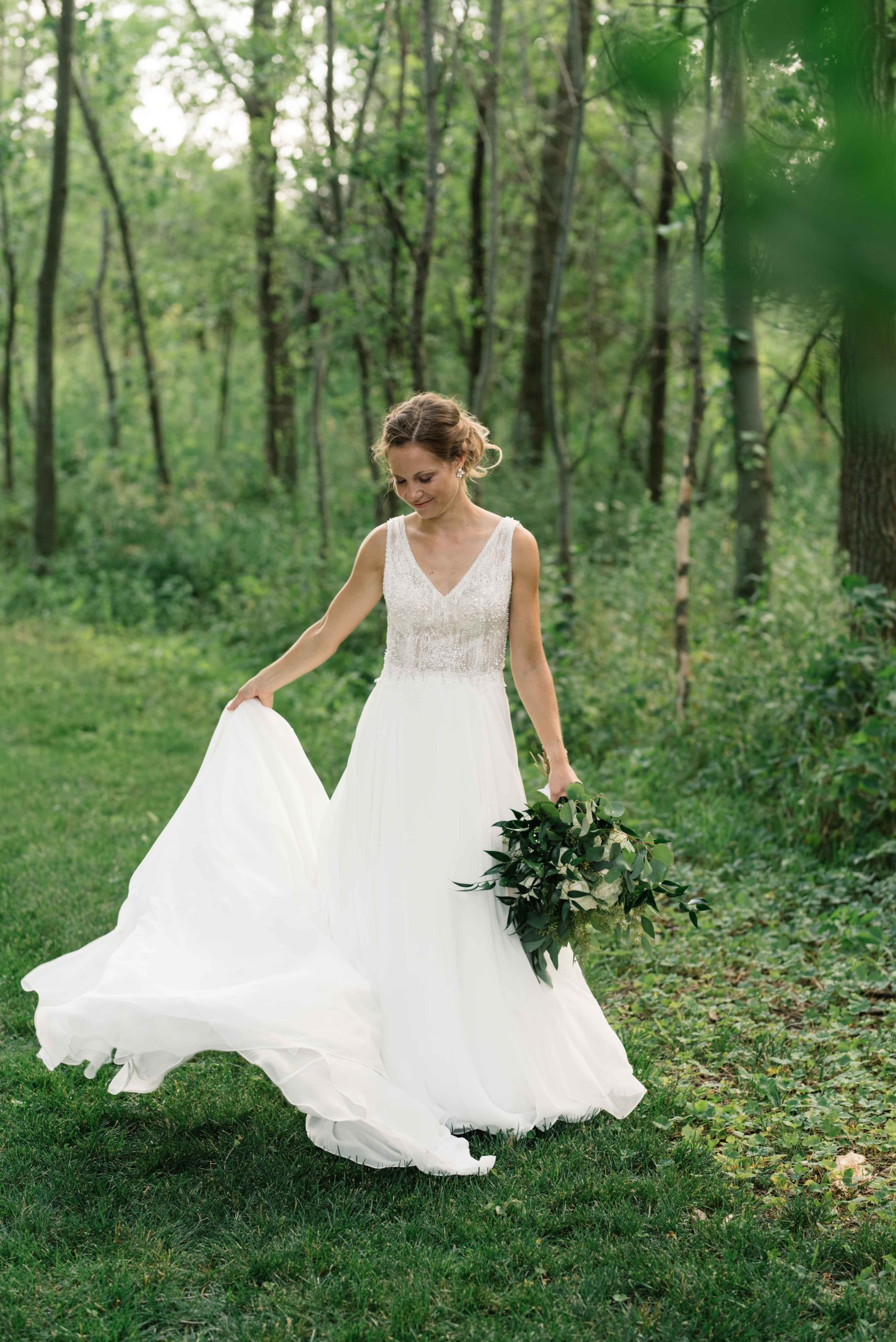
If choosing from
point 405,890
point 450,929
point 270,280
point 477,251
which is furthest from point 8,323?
point 450,929

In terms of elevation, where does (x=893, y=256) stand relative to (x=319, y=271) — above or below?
below

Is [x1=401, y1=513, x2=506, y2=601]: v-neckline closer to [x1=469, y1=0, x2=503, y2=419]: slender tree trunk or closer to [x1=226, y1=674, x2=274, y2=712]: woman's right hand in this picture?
[x1=226, y1=674, x2=274, y2=712]: woman's right hand

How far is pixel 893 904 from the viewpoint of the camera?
5133mm

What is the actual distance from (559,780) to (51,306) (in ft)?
40.3

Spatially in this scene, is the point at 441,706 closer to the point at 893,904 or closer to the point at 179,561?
the point at 893,904

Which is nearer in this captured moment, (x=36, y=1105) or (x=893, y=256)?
(x=893, y=256)

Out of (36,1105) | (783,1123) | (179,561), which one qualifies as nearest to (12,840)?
(36,1105)

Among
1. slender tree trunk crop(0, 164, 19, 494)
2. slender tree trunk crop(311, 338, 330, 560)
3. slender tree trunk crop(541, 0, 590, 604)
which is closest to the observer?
slender tree trunk crop(541, 0, 590, 604)

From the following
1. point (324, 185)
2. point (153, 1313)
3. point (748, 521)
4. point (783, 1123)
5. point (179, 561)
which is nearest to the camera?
point (153, 1313)

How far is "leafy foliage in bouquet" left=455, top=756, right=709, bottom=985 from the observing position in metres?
3.51

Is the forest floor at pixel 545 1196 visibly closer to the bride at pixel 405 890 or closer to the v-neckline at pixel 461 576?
the bride at pixel 405 890

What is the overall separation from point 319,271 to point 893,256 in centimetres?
1404

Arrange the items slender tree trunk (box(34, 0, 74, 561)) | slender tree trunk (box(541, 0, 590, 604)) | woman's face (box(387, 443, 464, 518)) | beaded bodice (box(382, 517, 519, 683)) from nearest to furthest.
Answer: woman's face (box(387, 443, 464, 518)), beaded bodice (box(382, 517, 519, 683)), slender tree trunk (box(541, 0, 590, 604)), slender tree trunk (box(34, 0, 74, 561))

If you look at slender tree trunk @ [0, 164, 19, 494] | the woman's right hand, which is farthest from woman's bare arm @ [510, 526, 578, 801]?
slender tree trunk @ [0, 164, 19, 494]
